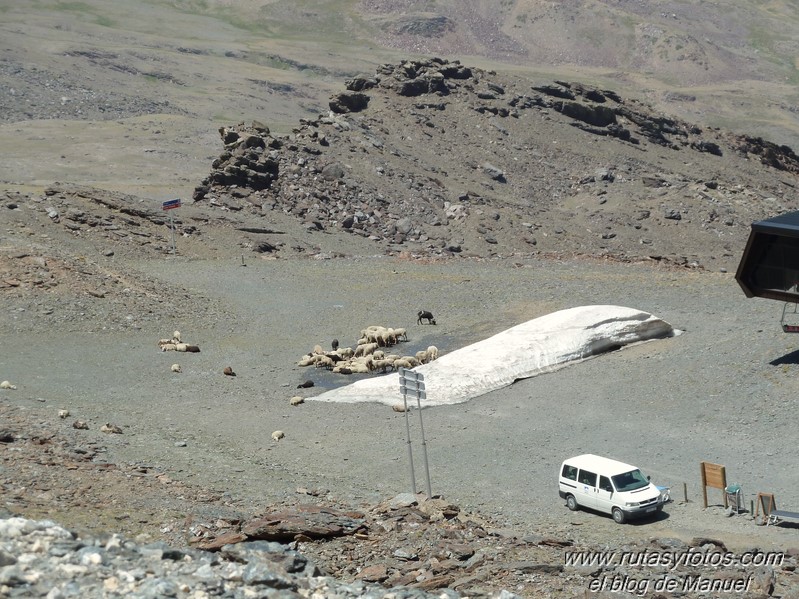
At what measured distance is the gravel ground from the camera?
77.9 ft

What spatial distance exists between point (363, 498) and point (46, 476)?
6.00m

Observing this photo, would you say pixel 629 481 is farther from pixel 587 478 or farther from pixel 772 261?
pixel 772 261

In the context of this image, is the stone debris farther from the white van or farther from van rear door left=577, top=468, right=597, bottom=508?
van rear door left=577, top=468, right=597, bottom=508

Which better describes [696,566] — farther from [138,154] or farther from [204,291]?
[138,154]

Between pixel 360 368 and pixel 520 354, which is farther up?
pixel 520 354

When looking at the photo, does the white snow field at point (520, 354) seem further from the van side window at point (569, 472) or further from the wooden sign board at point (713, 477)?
the wooden sign board at point (713, 477)

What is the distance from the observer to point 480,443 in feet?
89.2

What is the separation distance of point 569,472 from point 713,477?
2730 millimetres

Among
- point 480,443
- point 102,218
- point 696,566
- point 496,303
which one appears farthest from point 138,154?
point 696,566

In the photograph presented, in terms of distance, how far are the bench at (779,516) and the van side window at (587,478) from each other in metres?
3.22

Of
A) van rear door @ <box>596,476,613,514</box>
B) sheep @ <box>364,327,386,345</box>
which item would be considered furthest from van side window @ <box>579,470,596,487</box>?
sheep @ <box>364,327,386,345</box>

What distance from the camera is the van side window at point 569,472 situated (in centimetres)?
2256

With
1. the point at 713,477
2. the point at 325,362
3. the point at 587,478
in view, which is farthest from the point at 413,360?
the point at 713,477

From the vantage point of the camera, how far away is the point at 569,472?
22.7m
